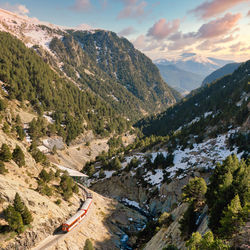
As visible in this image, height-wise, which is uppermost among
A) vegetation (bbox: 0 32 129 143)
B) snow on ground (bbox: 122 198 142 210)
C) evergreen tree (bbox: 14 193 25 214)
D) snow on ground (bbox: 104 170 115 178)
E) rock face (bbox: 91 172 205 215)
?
vegetation (bbox: 0 32 129 143)

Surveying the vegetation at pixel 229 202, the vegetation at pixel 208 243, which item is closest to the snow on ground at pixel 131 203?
the vegetation at pixel 229 202

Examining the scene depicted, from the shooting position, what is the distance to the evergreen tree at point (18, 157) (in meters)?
42.4

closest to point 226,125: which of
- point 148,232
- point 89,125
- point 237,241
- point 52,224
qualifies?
point 148,232

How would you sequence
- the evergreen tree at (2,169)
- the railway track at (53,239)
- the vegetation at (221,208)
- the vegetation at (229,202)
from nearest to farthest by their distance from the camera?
the vegetation at (221,208), the vegetation at (229,202), the railway track at (53,239), the evergreen tree at (2,169)

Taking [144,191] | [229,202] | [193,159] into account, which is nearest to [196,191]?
[229,202]

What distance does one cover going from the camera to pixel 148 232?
155 ft

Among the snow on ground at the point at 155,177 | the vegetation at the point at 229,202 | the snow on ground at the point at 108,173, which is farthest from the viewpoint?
the snow on ground at the point at 108,173

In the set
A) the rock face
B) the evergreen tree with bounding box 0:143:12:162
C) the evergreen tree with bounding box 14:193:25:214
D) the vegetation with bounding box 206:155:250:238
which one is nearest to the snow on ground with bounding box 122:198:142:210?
the rock face

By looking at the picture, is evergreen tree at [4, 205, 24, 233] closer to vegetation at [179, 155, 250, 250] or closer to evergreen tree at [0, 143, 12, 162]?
evergreen tree at [0, 143, 12, 162]

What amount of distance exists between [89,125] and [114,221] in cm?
10553

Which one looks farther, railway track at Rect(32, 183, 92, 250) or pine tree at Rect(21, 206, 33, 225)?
railway track at Rect(32, 183, 92, 250)

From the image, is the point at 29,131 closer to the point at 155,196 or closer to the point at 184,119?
the point at 155,196

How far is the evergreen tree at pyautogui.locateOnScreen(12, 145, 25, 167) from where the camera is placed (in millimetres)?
42406

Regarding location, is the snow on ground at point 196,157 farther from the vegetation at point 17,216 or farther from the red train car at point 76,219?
the vegetation at point 17,216
